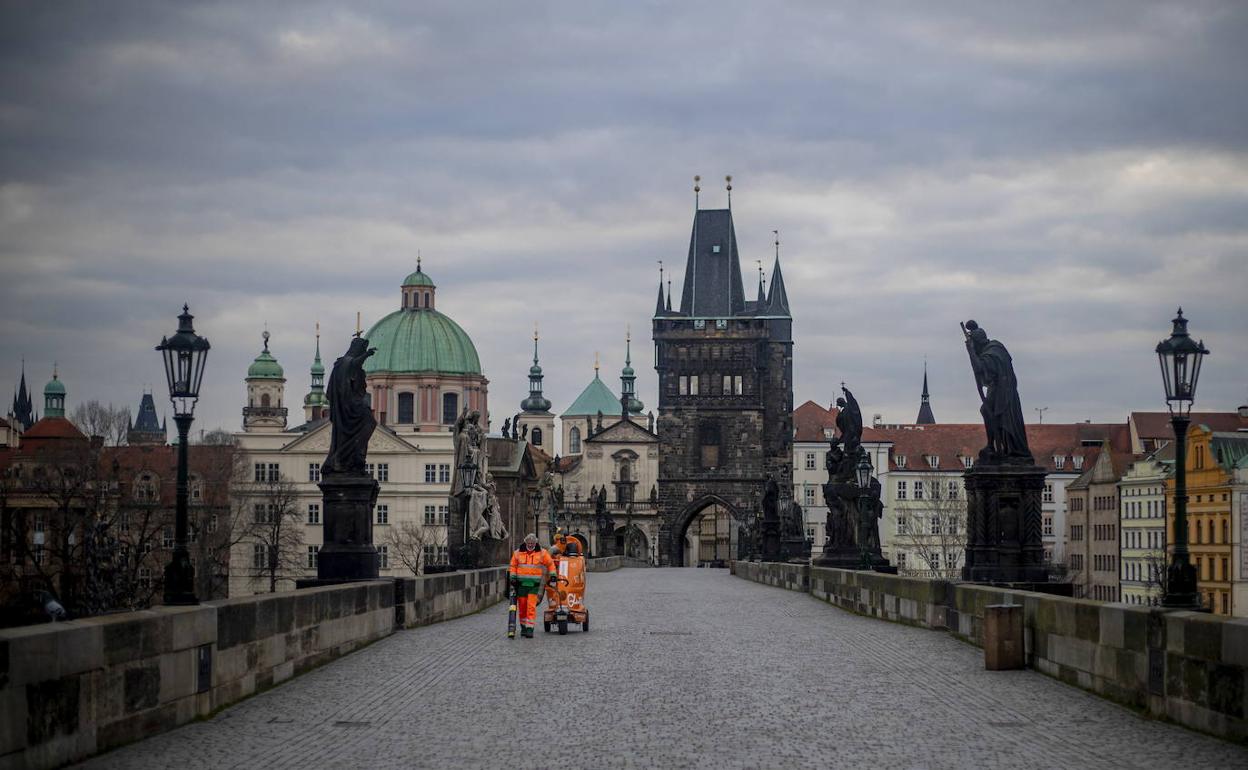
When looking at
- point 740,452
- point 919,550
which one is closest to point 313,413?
point 740,452

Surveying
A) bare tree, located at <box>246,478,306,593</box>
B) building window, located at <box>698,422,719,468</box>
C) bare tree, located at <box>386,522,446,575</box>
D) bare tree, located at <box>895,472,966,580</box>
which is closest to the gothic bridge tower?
building window, located at <box>698,422,719,468</box>

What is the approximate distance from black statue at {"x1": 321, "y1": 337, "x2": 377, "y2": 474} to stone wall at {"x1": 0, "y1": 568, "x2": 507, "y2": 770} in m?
5.64

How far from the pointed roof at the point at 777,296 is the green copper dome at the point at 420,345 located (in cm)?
2746

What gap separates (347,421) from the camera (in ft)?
80.5

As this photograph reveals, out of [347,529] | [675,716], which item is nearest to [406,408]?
[347,529]

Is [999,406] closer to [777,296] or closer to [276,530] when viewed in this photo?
[276,530]

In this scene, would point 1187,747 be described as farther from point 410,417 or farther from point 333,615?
point 410,417

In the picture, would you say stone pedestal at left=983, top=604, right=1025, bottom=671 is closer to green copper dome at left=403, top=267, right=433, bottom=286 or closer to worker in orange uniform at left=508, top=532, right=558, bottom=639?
worker in orange uniform at left=508, top=532, right=558, bottom=639

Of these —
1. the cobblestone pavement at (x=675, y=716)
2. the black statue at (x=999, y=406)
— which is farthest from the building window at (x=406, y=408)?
the cobblestone pavement at (x=675, y=716)

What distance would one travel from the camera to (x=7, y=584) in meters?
54.7

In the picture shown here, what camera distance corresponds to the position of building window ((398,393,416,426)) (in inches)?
5591

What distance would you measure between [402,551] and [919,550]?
130 ft

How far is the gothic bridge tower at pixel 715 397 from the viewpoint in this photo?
134 metres

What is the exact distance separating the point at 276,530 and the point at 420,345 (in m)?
49.0
